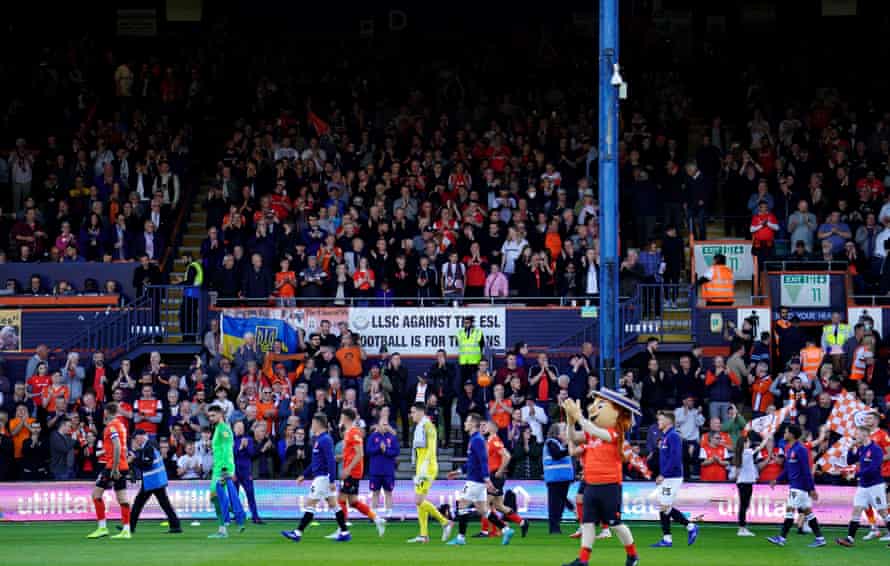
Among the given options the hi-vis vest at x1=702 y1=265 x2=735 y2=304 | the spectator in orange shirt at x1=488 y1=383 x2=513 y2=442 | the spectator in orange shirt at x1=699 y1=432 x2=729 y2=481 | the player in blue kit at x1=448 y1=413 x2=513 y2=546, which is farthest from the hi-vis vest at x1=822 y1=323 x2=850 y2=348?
the player in blue kit at x1=448 y1=413 x2=513 y2=546

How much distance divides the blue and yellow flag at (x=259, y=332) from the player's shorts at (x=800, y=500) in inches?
496

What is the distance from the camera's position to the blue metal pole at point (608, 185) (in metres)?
25.2

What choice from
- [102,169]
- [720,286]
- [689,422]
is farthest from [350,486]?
[102,169]

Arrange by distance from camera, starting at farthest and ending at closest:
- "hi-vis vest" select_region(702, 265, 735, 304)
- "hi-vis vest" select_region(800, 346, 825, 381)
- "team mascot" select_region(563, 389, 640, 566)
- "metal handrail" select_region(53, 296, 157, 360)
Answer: "hi-vis vest" select_region(702, 265, 735, 304), "metal handrail" select_region(53, 296, 157, 360), "hi-vis vest" select_region(800, 346, 825, 381), "team mascot" select_region(563, 389, 640, 566)

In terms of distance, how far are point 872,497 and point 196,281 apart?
15.5 meters

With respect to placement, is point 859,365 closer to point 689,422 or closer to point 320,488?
point 689,422

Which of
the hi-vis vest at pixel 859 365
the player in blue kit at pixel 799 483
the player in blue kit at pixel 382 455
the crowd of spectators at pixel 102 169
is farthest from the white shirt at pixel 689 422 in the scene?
the crowd of spectators at pixel 102 169

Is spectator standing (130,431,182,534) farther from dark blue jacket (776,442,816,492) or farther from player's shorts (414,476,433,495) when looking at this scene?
dark blue jacket (776,442,816,492)

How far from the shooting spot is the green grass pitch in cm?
1952

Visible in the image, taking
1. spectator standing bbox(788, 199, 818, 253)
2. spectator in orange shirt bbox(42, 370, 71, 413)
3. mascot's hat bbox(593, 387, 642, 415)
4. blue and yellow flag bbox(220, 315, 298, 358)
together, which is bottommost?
spectator in orange shirt bbox(42, 370, 71, 413)

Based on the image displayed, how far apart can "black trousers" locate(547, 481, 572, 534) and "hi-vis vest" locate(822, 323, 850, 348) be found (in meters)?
8.93

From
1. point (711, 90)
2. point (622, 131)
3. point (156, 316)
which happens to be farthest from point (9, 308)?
point (711, 90)

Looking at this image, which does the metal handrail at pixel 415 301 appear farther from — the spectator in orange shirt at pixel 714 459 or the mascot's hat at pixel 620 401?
the mascot's hat at pixel 620 401

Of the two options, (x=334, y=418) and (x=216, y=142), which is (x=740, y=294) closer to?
(x=334, y=418)
